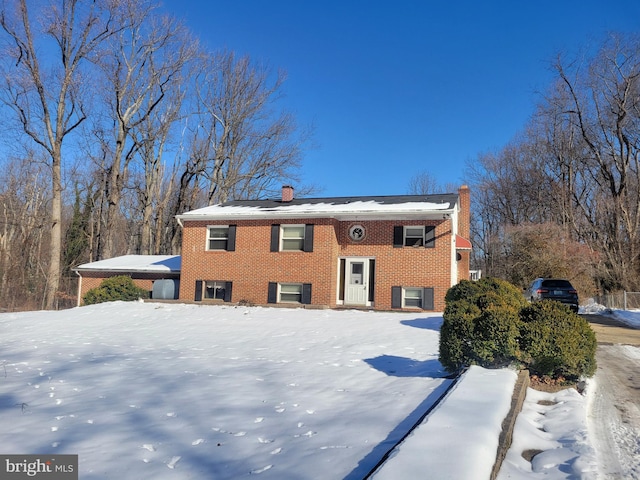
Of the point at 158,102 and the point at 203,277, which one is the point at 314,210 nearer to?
the point at 203,277

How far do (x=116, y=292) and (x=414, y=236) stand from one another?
13165 mm

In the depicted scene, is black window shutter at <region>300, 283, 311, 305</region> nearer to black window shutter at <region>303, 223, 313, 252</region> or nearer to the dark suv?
black window shutter at <region>303, 223, 313, 252</region>

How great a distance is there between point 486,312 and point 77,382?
18.2ft

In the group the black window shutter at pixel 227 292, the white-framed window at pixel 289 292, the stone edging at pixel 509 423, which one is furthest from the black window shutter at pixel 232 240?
the stone edging at pixel 509 423

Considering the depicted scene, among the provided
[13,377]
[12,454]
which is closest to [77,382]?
[13,377]

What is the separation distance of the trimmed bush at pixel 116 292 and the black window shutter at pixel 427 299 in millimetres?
12400

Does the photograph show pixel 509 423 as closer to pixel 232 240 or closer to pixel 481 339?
pixel 481 339

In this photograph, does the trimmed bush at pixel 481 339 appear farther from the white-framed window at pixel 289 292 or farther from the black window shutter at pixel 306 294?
the white-framed window at pixel 289 292

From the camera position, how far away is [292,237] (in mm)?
17469

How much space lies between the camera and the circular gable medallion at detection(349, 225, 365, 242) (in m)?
17.1

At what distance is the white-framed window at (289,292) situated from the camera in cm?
1717

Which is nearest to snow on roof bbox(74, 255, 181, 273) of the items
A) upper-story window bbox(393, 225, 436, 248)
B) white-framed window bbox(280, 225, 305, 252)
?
white-framed window bbox(280, 225, 305, 252)

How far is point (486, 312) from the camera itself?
5887mm

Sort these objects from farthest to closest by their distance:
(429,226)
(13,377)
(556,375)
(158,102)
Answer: (158,102) < (429,226) < (13,377) < (556,375)
